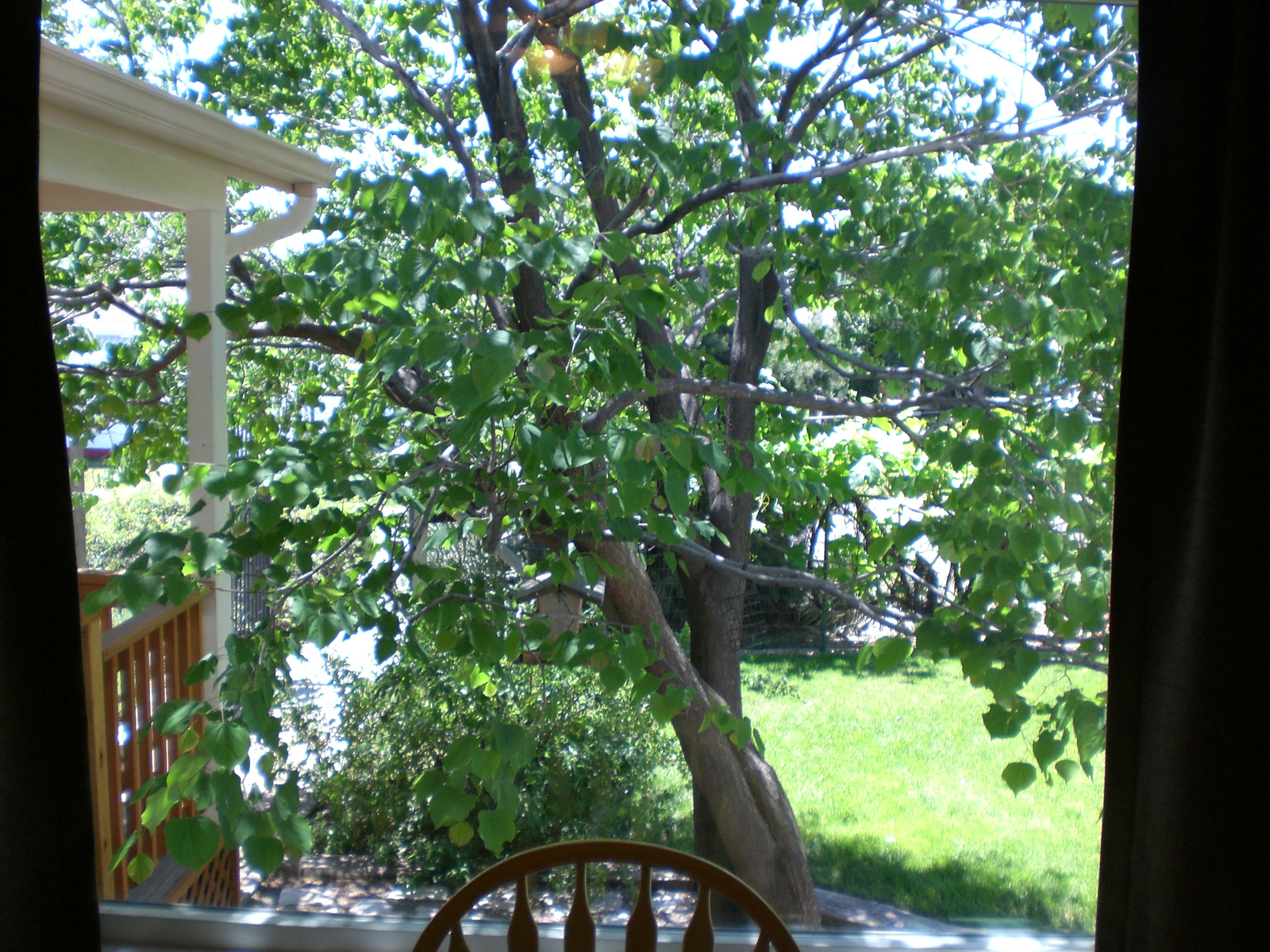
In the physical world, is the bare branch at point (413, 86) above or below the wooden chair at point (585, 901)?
above

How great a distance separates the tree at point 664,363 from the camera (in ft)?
4.03

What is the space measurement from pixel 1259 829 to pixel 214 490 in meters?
1.23

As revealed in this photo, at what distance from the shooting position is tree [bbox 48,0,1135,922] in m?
1.23

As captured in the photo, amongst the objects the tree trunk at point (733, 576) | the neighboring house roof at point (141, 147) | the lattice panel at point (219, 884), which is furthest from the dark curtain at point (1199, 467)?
the lattice panel at point (219, 884)

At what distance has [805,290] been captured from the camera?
6.17 ft

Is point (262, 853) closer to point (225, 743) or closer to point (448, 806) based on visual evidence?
point (225, 743)

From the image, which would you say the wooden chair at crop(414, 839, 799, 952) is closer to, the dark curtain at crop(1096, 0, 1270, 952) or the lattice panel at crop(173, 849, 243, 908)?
the dark curtain at crop(1096, 0, 1270, 952)

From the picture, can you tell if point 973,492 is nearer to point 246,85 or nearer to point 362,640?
point 362,640

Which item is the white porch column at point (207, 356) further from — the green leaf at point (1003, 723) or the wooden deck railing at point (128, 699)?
the green leaf at point (1003, 723)

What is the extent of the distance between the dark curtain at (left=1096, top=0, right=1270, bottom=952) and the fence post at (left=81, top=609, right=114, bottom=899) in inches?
65.5

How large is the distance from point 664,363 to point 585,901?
0.69 m

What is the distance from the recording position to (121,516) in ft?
8.12

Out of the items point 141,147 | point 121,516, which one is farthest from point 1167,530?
point 121,516

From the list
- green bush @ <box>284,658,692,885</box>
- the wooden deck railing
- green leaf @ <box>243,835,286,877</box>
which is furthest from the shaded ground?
green leaf @ <box>243,835,286,877</box>
